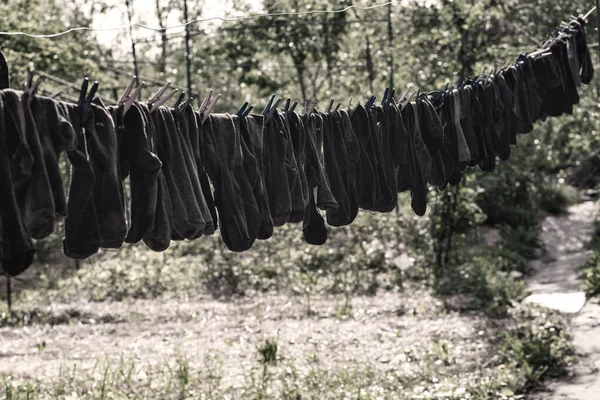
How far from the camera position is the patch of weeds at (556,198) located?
13.3m

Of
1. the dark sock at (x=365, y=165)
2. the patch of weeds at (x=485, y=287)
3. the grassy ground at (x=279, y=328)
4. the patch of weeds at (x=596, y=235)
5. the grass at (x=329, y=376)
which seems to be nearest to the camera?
the dark sock at (x=365, y=165)

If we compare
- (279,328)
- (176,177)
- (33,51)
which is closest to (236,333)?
(279,328)

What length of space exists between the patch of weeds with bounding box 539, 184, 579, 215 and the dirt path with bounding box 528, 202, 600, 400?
15cm

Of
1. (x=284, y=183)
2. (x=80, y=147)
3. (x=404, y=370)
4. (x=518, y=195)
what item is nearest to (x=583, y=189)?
(x=518, y=195)

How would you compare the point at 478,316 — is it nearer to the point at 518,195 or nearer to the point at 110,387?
the point at 110,387

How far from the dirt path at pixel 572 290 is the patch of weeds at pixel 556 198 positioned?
0.50ft

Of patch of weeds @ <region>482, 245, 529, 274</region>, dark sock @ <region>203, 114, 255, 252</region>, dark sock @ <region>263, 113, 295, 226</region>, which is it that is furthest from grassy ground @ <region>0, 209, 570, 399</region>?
dark sock @ <region>203, 114, 255, 252</region>

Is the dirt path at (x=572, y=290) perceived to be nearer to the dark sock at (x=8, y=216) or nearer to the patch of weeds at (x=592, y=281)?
the patch of weeds at (x=592, y=281)

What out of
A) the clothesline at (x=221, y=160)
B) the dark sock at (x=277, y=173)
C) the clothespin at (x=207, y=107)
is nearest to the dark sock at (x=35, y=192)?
the clothesline at (x=221, y=160)

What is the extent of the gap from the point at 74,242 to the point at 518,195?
11302 millimetres

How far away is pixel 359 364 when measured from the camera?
22.8ft

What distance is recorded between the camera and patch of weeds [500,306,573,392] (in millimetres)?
6537

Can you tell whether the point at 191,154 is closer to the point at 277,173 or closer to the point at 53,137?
the point at 277,173

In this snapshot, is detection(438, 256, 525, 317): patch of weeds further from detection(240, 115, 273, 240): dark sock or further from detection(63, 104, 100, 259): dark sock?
detection(63, 104, 100, 259): dark sock
